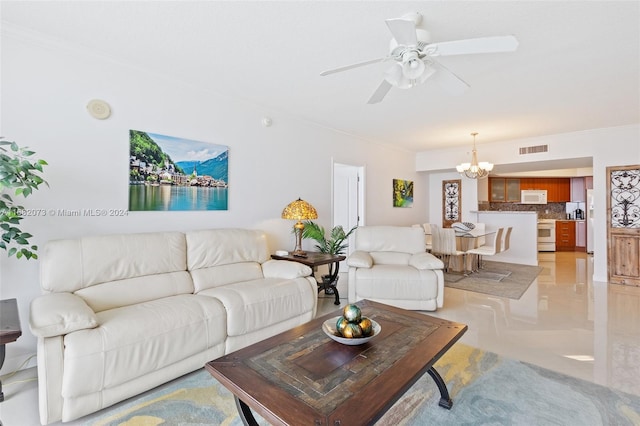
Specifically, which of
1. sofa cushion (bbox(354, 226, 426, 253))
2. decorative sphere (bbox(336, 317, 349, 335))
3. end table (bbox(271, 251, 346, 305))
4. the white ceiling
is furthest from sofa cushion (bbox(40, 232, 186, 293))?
sofa cushion (bbox(354, 226, 426, 253))

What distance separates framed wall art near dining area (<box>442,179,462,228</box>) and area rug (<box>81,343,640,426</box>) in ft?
17.4

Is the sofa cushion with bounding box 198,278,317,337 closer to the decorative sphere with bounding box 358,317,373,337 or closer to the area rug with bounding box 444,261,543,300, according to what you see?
the decorative sphere with bounding box 358,317,373,337

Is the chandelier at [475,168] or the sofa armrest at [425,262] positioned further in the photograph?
the chandelier at [475,168]

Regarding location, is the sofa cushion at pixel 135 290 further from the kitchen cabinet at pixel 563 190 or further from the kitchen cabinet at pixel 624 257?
the kitchen cabinet at pixel 563 190

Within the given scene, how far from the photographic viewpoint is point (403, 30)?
1695 mm

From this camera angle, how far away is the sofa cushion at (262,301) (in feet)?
7.65

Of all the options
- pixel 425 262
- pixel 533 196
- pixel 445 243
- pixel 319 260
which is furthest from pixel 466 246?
pixel 533 196

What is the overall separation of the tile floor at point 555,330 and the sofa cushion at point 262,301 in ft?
2.56

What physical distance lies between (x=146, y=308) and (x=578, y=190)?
34.7 ft

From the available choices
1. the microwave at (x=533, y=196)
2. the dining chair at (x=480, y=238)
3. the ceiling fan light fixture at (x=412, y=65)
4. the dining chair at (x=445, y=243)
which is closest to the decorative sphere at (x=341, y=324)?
the ceiling fan light fixture at (x=412, y=65)

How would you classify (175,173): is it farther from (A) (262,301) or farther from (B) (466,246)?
(B) (466,246)

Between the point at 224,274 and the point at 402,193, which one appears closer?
the point at 224,274

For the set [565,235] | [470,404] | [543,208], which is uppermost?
[543,208]

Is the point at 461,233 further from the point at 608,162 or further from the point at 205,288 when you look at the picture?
the point at 205,288
